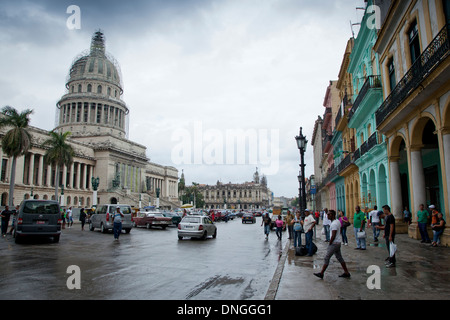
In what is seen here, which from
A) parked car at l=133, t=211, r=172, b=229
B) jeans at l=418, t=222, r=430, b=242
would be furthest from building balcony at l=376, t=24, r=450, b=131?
parked car at l=133, t=211, r=172, b=229

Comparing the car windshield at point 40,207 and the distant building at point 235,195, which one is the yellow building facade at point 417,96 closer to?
the car windshield at point 40,207

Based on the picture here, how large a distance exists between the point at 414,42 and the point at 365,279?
454 inches

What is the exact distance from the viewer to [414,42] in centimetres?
1452

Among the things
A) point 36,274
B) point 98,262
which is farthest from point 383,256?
point 36,274

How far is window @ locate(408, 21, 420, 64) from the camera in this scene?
46.4 feet

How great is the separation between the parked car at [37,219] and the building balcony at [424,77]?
16.0m

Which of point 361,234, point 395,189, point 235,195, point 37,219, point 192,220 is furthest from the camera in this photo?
point 235,195

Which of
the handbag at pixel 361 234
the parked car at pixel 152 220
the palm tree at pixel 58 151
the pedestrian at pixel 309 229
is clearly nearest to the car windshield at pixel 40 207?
the pedestrian at pixel 309 229

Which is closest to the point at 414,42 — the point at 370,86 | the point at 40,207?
the point at 370,86

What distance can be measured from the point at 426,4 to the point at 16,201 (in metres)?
56.7

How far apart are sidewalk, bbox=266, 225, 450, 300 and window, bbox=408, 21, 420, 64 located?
26.7ft

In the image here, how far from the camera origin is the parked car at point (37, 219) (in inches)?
584

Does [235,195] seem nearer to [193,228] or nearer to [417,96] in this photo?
[193,228]
